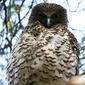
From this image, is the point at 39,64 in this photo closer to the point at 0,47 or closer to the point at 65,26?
the point at 0,47

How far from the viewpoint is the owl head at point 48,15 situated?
3.18 metres

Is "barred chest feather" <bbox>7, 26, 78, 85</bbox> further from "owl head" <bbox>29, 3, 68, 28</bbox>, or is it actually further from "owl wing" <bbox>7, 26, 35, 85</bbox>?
"owl head" <bbox>29, 3, 68, 28</bbox>

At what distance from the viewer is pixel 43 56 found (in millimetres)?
2342

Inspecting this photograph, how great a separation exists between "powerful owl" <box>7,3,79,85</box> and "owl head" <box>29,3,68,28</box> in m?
0.03

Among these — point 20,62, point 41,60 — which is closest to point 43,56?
point 41,60

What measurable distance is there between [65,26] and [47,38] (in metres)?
0.75

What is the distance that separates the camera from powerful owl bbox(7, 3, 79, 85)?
2215 mm

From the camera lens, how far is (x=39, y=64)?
2.28 m

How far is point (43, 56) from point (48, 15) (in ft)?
3.21

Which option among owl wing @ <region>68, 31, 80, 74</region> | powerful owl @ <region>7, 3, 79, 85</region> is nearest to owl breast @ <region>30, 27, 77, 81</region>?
powerful owl @ <region>7, 3, 79, 85</region>

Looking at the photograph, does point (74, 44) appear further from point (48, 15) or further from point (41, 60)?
point (41, 60)

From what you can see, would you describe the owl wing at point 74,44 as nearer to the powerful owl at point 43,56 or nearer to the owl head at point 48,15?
the powerful owl at point 43,56

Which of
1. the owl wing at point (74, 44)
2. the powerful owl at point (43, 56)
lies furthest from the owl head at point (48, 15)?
the owl wing at point (74, 44)

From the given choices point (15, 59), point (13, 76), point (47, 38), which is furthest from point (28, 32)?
point (13, 76)
